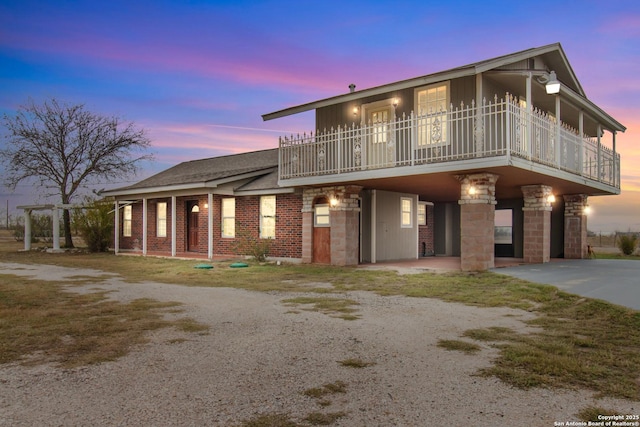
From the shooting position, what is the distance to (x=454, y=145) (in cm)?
1223

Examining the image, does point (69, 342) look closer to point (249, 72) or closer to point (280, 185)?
point (280, 185)

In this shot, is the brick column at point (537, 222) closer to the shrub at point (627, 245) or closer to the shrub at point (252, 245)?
the shrub at point (627, 245)

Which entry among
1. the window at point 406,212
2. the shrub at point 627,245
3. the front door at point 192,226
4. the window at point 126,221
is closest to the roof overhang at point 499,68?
the window at point 406,212

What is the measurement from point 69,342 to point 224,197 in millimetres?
13641

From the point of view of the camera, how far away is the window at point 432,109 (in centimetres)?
1227

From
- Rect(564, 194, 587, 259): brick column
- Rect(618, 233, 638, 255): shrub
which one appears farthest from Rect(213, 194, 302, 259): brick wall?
Rect(618, 233, 638, 255): shrub

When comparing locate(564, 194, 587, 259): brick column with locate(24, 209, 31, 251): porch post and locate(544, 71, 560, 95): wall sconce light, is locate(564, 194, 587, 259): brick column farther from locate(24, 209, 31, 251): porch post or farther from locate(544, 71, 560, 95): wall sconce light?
locate(24, 209, 31, 251): porch post

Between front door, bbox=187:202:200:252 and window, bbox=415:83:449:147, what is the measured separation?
1176 centimetres

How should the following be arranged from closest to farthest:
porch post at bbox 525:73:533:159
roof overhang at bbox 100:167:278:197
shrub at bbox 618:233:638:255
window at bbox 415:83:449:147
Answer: porch post at bbox 525:73:533:159
window at bbox 415:83:449:147
roof overhang at bbox 100:167:278:197
shrub at bbox 618:233:638:255

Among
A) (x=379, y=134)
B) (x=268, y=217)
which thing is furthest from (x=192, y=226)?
(x=379, y=134)

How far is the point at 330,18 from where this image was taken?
14805mm

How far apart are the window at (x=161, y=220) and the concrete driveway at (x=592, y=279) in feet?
51.3

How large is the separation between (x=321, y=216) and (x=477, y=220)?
5573 millimetres

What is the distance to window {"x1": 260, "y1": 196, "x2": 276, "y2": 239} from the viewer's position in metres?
16.8
